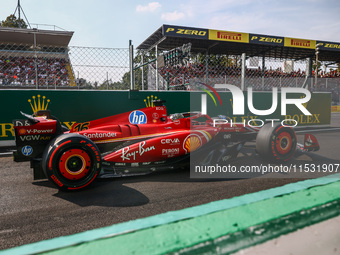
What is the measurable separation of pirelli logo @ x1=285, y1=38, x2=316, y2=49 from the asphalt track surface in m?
20.8

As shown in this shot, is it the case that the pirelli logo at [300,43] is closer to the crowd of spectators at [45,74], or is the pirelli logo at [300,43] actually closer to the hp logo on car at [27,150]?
the crowd of spectators at [45,74]

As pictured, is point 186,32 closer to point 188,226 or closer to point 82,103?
point 82,103

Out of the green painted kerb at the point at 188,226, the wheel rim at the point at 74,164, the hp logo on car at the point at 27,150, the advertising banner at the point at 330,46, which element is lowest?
the wheel rim at the point at 74,164

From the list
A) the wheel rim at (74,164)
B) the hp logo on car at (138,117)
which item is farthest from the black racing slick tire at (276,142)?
the wheel rim at (74,164)

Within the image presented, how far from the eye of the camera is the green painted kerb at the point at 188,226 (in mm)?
772

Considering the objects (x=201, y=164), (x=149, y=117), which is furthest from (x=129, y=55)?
(x=201, y=164)

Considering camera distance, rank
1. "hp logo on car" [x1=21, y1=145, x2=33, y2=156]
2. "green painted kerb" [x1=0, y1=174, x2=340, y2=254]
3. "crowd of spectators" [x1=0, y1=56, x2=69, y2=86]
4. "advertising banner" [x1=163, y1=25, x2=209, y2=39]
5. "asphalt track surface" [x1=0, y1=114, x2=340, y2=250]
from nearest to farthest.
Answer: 1. "green painted kerb" [x1=0, y1=174, x2=340, y2=254]
2. "asphalt track surface" [x1=0, y1=114, x2=340, y2=250]
3. "hp logo on car" [x1=21, y1=145, x2=33, y2=156]
4. "crowd of spectators" [x1=0, y1=56, x2=69, y2=86]
5. "advertising banner" [x1=163, y1=25, x2=209, y2=39]

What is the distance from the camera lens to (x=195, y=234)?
844 mm

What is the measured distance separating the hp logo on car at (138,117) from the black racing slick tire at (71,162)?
142 centimetres

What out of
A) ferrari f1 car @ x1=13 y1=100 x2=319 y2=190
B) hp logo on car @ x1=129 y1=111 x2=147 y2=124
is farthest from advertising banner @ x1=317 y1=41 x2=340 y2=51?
hp logo on car @ x1=129 y1=111 x2=147 y2=124

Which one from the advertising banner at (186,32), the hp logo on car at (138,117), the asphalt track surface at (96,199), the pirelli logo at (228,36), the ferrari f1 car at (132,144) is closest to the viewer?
the asphalt track surface at (96,199)

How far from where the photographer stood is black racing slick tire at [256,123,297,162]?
14.7 feet

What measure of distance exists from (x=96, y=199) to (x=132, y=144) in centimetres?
112

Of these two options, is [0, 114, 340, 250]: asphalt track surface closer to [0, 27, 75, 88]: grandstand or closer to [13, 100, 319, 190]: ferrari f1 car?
[13, 100, 319, 190]: ferrari f1 car
